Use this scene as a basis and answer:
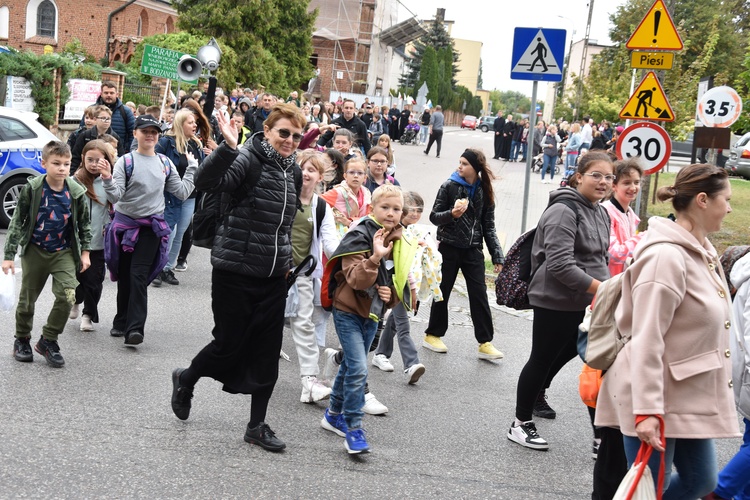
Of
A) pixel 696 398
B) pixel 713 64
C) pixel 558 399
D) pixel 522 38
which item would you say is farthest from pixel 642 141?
pixel 713 64

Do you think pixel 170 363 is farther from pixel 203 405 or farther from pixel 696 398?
pixel 696 398

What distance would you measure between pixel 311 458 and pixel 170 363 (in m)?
2.16

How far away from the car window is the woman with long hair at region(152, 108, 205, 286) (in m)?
3.79

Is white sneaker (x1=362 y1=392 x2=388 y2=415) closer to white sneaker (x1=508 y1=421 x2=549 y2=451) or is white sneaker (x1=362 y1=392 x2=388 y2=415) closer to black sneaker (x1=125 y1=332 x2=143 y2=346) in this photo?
white sneaker (x1=508 y1=421 x2=549 y2=451)

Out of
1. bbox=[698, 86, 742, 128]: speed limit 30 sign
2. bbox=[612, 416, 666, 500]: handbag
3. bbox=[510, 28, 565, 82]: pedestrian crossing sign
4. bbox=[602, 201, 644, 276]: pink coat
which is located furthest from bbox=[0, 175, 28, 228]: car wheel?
bbox=[698, 86, 742, 128]: speed limit 30 sign

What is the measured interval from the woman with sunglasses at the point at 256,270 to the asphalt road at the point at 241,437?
1.32ft

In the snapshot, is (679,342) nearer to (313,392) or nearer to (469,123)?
(313,392)

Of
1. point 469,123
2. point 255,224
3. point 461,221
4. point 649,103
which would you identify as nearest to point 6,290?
point 255,224

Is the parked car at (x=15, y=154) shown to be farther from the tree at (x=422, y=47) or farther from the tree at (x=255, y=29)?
the tree at (x=422, y=47)

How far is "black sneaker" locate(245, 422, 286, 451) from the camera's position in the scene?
17.4 feet

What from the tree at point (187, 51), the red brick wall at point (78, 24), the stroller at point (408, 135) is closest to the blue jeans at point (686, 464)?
the tree at point (187, 51)

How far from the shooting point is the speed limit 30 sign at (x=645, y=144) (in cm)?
1027

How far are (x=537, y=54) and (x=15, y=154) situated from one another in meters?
7.33

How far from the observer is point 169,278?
10148 mm
